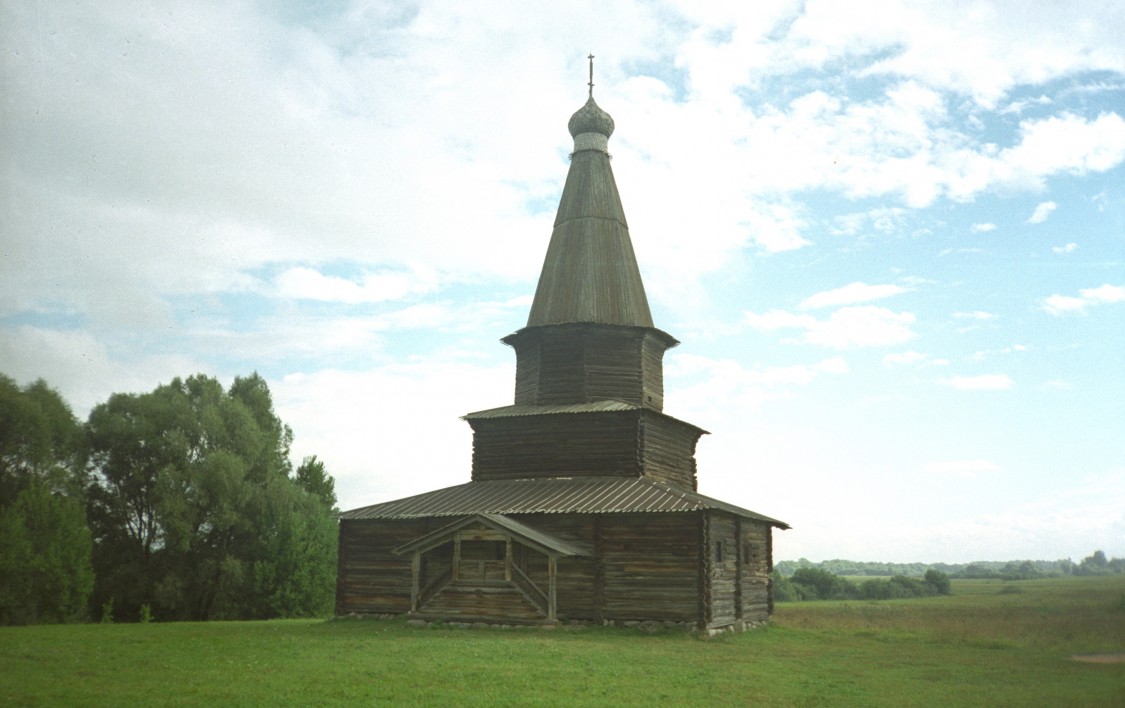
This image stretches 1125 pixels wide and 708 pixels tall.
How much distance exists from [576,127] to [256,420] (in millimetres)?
23757

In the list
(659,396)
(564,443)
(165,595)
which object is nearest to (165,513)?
(165,595)

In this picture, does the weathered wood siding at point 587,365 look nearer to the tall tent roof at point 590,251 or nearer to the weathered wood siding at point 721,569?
the tall tent roof at point 590,251

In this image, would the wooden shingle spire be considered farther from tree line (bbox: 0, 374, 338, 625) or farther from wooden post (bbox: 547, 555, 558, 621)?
tree line (bbox: 0, 374, 338, 625)

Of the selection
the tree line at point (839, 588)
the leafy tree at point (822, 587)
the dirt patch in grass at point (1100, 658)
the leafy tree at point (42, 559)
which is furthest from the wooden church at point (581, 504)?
the leafy tree at point (822, 587)

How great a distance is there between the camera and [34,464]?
3266cm

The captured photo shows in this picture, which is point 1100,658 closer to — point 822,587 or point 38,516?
point 38,516

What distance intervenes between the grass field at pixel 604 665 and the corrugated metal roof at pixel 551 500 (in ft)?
11.0

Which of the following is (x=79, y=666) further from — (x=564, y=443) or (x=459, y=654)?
(x=564, y=443)

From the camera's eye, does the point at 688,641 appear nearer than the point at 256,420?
Yes

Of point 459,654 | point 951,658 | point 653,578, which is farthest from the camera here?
point 653,578

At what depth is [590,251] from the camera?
29797mm

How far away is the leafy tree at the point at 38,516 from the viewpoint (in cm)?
2838

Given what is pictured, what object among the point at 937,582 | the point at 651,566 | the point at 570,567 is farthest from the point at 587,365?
the point at 937,582

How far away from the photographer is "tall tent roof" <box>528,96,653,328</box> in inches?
1132
